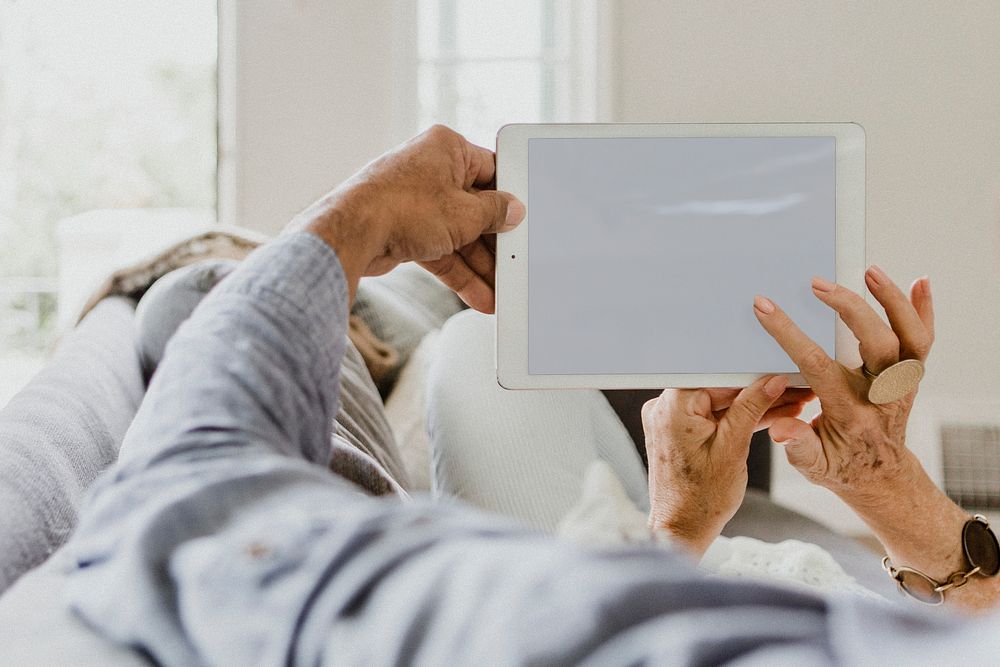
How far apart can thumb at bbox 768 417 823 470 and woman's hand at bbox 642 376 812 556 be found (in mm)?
22

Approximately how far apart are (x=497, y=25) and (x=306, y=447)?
2.45 m

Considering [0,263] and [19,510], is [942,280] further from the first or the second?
[0,263]

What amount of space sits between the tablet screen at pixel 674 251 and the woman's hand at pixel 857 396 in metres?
0.04

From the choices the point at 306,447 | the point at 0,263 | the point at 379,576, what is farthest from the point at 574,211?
the point at 0,263

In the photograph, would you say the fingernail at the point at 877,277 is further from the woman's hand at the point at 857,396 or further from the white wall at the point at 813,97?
the white wall at the point at 813,97

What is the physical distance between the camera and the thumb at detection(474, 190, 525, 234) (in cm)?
70

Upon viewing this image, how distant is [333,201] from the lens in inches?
19.8

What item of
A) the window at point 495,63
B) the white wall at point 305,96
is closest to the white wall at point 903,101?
the window at point 495,63

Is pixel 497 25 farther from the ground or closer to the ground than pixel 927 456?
farther from the ground

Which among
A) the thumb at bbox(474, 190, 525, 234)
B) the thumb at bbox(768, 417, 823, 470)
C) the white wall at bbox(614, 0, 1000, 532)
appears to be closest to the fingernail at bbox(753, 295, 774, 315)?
the thumb at bbox(768, 417, 823, 470)

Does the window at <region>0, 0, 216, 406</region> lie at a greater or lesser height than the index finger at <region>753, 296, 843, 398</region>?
greater

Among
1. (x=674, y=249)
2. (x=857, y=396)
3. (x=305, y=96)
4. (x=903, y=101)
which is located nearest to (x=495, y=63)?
(x=305, y=96)

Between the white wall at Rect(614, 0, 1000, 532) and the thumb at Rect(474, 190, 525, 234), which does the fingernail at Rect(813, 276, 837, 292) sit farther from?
the white wall at Rect(614, 0, 1000, 532)

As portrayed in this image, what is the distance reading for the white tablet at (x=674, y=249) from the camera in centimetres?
78
